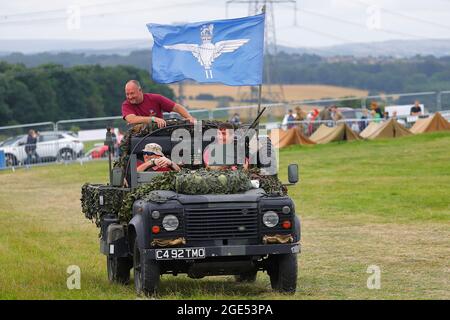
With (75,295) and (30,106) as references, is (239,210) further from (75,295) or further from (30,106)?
(30,106)

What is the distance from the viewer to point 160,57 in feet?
56.4

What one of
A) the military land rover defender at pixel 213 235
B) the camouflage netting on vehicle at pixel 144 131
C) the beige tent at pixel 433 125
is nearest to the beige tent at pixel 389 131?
the beige tent at pixel 433 125

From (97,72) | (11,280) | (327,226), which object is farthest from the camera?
(97,72)

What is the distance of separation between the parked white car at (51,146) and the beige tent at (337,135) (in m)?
9.16

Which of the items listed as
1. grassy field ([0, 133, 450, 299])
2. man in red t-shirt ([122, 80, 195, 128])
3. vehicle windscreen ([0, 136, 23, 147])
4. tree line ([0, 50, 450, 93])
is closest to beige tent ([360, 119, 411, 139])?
grassy field ([0, 133, 450, 299])

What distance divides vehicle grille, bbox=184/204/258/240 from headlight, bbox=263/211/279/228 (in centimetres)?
26

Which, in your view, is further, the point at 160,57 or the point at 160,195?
the point at 160,57

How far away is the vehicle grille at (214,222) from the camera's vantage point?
40.4 feet

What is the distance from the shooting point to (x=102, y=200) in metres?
14.2

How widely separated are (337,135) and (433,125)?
3.54 m

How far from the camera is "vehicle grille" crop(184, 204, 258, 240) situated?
12320 mm

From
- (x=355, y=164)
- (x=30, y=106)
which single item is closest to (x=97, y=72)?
(x=30, y=106)

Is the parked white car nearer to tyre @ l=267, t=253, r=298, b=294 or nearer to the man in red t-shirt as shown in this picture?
the man in red t-shirt

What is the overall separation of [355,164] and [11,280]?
21.5 m
